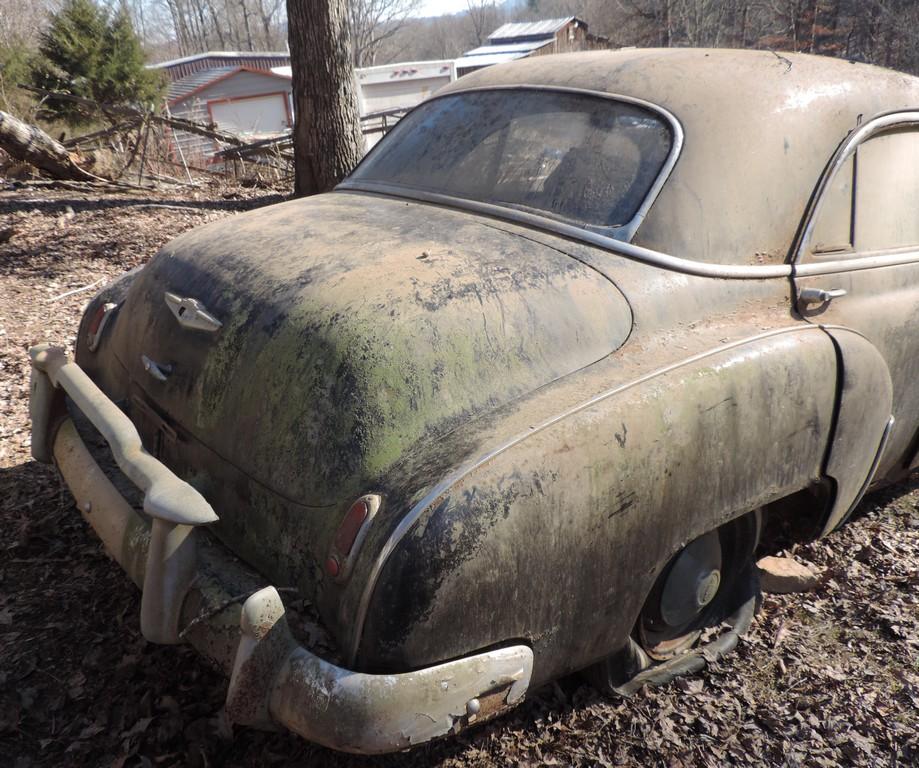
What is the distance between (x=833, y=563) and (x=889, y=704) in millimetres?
833

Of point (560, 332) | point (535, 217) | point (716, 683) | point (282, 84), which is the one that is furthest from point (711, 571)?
point (282, 84)

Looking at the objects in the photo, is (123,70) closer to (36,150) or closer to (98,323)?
(36,150)

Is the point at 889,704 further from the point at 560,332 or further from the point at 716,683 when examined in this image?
the point at 560,332

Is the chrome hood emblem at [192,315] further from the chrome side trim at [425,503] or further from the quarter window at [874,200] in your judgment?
the quarter window at [874,200]

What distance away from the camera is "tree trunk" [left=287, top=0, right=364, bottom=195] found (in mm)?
7703

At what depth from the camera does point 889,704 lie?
2.68m

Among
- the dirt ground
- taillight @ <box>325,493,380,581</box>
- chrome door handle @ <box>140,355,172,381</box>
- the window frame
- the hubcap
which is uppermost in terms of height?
the window frame

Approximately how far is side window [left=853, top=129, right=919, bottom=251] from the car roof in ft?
0.44

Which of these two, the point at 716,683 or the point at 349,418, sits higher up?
the point at 349,418

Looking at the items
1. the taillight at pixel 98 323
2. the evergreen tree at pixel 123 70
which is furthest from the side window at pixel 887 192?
the evergreen tree at pixel 123 70

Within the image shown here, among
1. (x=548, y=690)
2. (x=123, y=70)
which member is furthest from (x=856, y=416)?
(x=123, y=70)

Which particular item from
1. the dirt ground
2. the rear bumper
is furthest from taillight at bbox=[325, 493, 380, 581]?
the dirt ground

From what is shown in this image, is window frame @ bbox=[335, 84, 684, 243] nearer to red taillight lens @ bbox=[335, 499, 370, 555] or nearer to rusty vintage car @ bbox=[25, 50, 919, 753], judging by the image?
rusty vintage car @ bbox=[25, 50, 919, 753]

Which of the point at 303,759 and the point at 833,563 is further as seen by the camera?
the point at 833,563
